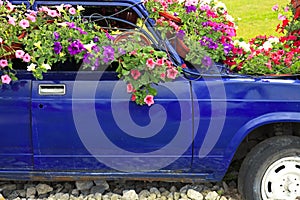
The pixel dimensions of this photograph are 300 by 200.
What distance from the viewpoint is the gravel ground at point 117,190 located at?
4.24 m

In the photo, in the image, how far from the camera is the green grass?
37.2 ft

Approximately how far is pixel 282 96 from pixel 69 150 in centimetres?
171

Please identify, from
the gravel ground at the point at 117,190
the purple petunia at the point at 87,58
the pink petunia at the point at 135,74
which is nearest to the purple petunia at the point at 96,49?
the purple petunia at the point at 87,58

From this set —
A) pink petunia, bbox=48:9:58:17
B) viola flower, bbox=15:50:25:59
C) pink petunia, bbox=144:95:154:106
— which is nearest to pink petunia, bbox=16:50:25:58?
viola flower, bbox=15:50:25:59

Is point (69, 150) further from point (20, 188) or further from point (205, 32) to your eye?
point (205, 32)

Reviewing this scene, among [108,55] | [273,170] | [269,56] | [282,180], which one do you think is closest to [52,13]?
[108,55]

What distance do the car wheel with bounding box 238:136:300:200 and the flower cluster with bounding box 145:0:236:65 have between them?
838 millimetres

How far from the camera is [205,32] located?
4.23 meters

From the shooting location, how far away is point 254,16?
43.9ft

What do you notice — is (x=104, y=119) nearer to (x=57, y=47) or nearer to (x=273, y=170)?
(x=57, y=47)

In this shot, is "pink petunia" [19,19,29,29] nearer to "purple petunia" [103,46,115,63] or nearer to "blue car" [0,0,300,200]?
"blue car" [0,0,300,200]

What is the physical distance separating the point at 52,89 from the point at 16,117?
0.35 meters

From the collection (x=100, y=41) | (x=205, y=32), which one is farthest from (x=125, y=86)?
(x=205, y=32)

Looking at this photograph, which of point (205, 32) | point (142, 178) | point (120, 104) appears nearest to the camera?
point (120, 104)
